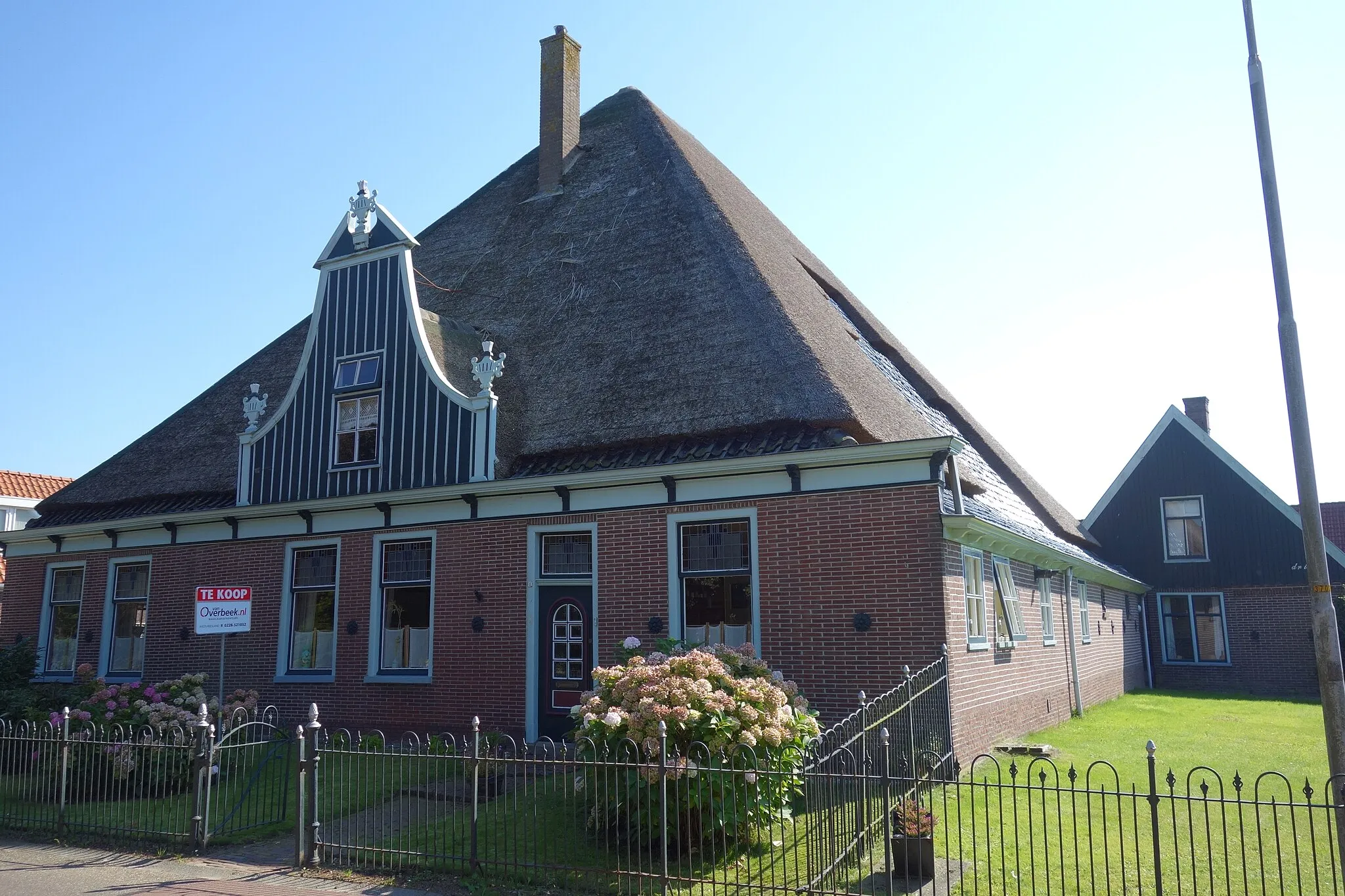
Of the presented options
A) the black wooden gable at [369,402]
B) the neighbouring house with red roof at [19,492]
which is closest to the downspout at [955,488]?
the black wooden gable at [369,402]

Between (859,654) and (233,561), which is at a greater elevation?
(233,561)

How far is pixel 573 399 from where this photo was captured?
14.5 metres

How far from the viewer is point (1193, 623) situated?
88.4 ft

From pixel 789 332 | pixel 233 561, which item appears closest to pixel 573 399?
pixel 789 332

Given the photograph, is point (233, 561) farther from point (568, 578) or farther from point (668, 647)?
point (668, 647)

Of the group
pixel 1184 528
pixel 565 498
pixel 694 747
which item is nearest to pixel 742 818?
pixel 694 747

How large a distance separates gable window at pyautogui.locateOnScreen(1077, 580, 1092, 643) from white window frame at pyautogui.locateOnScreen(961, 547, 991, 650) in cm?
833

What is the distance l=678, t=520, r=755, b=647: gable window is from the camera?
1241 cm

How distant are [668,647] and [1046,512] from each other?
14413 millimetres

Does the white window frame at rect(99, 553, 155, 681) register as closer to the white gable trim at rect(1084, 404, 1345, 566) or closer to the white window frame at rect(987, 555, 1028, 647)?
the white window frame at rect(987, 555, 1028, 647)

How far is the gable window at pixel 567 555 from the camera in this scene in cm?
1358

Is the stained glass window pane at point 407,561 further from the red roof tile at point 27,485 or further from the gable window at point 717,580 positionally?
the red roof tile at point 27,485

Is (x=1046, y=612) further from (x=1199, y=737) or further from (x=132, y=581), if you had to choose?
(x=132, y=581)

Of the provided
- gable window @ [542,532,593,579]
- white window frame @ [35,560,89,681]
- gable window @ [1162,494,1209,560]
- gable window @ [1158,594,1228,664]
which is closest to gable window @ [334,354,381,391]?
gable window @ [542,532,593,579]
